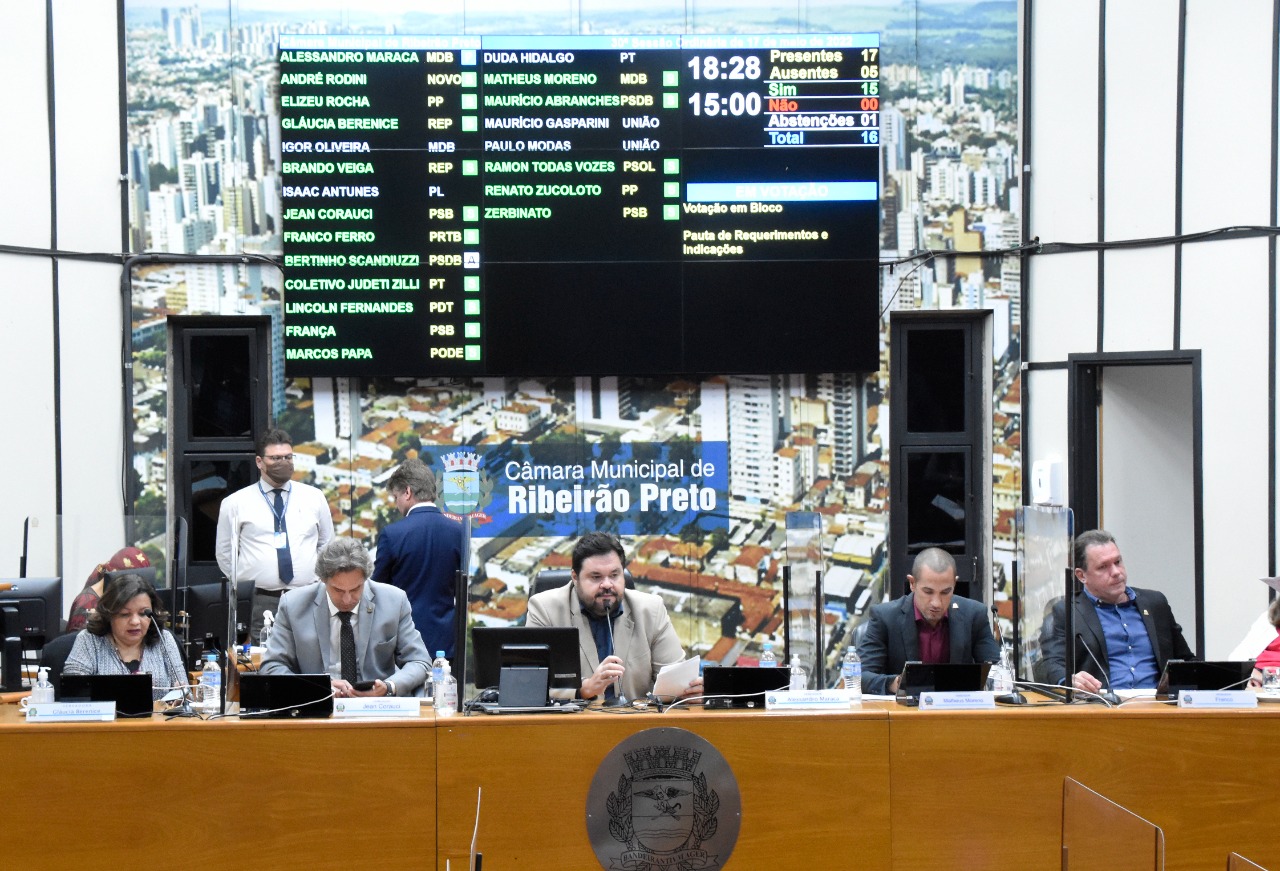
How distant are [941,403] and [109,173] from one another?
428 centimetres

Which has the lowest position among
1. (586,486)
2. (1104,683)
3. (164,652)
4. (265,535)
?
(1104,683)

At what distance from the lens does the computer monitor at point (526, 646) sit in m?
3.66

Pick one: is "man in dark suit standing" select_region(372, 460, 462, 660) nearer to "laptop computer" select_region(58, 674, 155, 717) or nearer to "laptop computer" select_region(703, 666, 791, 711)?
"laptop computer" select_region(58, 674, 155, 717)

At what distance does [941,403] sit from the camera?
262 inches

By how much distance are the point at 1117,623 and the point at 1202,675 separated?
768 millimetres

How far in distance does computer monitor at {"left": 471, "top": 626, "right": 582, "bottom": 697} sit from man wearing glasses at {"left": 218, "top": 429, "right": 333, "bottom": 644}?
2323 mm

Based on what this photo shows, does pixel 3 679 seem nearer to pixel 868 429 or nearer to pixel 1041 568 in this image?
pixel 1041 568

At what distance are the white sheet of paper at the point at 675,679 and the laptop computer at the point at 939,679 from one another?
60cm

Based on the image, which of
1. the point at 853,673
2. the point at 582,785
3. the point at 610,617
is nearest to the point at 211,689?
the point at 582,785

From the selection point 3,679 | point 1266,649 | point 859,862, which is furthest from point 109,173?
point 1266,649

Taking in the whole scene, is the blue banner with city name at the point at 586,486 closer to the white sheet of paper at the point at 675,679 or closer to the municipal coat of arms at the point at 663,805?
the white sheet of paper at the point at 675,679

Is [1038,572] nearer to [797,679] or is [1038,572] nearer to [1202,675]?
[1202,675]

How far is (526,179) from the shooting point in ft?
20.5

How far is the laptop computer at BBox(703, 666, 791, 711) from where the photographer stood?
3629mm
